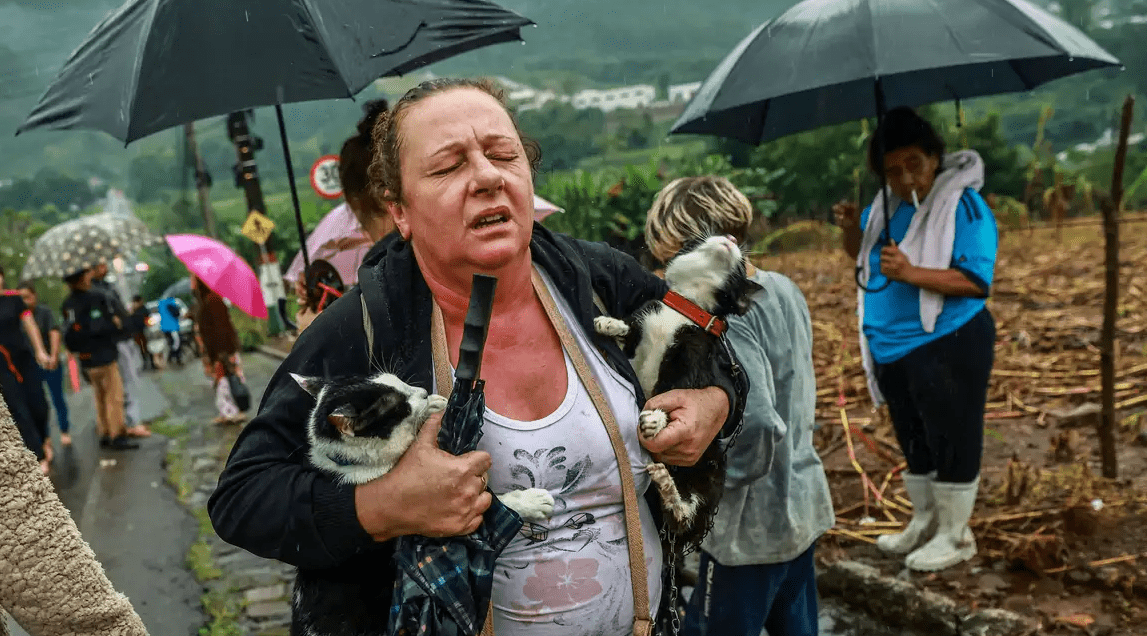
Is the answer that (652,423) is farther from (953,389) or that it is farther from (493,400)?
(953,389)

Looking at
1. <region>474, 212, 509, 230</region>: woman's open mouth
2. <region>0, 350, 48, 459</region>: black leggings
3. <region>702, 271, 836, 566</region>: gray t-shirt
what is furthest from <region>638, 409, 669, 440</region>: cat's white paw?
<region>0, 350, 48, 459</region>: black leggings

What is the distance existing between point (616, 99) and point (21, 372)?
220 ft

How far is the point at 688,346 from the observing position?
2117mm

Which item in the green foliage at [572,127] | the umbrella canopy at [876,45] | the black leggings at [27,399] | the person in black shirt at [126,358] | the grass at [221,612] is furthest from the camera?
the green foliage at [572,127]

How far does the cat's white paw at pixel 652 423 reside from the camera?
1839 millimetres

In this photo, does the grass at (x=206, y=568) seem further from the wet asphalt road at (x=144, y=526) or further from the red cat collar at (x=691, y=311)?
the red cat collar at (x=691, y=311)

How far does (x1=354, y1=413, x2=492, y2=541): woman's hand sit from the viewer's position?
1495mm

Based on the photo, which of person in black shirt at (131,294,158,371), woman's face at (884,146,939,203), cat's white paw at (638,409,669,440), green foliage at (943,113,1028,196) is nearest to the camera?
cat's white paw at (638,409,669,440)

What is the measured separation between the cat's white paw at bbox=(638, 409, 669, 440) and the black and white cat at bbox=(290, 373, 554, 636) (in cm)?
28

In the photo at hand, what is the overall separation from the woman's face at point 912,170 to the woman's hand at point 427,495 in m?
3.44

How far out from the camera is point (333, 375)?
1689 mm

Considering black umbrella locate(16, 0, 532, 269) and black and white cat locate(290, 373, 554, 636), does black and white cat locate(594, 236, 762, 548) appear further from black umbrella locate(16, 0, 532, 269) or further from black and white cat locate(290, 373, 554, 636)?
black umbrella locate(16, 0, 532, 269)

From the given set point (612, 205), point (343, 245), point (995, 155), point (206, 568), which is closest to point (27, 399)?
point (206, 568)

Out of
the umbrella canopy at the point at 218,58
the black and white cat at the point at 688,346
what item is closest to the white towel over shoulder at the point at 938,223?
the black and white cat at the point at 688,346
